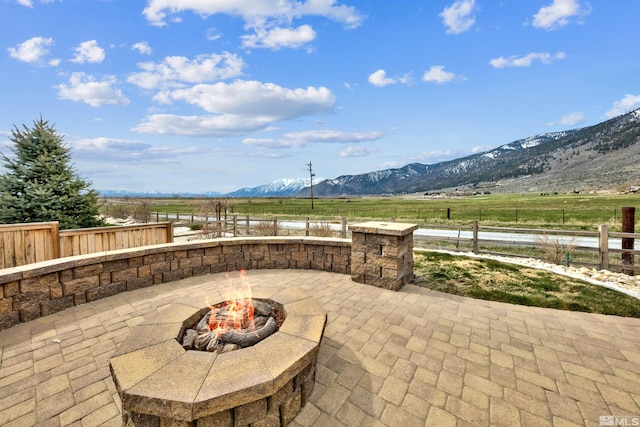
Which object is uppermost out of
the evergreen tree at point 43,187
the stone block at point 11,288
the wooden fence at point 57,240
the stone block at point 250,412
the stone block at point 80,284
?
the evergreen tree at point 43,187

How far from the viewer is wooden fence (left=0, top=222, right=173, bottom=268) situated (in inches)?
189

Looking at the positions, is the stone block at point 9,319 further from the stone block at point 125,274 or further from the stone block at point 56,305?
the stone block at point 125,274

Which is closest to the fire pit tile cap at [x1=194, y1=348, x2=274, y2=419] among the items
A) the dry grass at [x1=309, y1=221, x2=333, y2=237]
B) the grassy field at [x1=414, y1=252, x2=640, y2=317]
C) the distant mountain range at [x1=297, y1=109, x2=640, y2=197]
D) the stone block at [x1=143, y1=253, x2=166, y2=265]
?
the stone block at [x1=143, y1=253, x2=166, y2=265]

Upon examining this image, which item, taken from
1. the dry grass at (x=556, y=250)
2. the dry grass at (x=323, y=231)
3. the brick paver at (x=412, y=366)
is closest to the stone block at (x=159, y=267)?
the brick paver at (x=412, y=366)

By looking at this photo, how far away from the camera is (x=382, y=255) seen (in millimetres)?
4859

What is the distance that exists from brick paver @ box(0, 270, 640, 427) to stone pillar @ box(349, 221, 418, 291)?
2.19 ft

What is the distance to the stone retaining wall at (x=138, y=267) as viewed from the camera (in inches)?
135

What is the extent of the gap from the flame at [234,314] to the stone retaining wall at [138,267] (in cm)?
235

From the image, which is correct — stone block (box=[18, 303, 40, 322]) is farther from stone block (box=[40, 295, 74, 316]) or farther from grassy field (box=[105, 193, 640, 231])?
grassy field (box=[105, 193, 640, 231])

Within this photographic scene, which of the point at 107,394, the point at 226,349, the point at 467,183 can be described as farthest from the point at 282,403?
the point at 467,183

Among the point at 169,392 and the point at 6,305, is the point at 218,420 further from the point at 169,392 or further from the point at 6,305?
the point at 6,305

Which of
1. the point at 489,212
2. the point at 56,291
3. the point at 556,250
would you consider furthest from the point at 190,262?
the point at 489,212

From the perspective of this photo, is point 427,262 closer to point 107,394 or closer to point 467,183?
point 107,394

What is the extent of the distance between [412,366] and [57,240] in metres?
6.71
